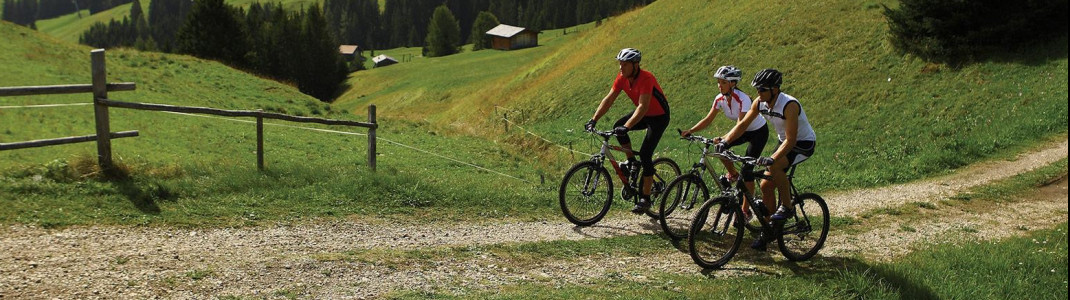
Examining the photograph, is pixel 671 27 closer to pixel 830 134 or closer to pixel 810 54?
pixel 810 54

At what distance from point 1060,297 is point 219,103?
27462 millimetres

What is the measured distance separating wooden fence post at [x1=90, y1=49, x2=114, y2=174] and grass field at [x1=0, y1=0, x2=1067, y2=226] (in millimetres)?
268

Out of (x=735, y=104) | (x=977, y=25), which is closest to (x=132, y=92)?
(x=735, y=104)

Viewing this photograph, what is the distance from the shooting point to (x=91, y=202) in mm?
10062

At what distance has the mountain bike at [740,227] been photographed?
29.0 feet

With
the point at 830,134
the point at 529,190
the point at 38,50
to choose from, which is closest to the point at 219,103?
the point at 38,50

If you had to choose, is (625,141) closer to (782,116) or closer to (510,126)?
(782,116)

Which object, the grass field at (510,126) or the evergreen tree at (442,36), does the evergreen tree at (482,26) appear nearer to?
the evergreen tree at (442,36)

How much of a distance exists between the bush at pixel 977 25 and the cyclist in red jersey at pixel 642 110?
56.3ft

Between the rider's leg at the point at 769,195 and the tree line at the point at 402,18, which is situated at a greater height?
the tree line at the point at 402,18

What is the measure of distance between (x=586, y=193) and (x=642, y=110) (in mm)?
1609

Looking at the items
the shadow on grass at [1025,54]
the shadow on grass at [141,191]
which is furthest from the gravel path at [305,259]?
the shadow on grass at [1025,54]

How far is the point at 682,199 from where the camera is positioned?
36.1 ft

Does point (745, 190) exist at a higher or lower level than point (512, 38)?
lower
